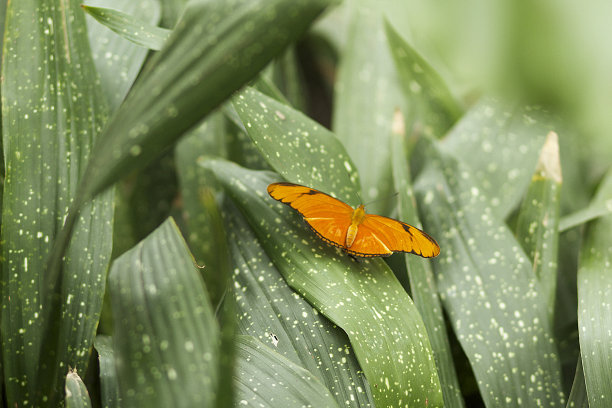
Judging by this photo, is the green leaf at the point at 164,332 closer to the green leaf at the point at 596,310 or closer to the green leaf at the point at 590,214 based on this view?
the green leaf at the point at 596,310

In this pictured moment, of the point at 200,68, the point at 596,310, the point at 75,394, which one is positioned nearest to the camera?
the point at 200,68

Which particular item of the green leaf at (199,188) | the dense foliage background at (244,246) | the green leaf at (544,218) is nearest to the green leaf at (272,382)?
the dense foliage background at (244,246)

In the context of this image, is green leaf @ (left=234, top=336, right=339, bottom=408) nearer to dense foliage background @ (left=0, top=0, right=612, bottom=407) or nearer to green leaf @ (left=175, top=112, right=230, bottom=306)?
dense foliage background @ (left=0, top=0, right=612, bottom=407)

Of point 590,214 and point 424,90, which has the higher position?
point 424,90

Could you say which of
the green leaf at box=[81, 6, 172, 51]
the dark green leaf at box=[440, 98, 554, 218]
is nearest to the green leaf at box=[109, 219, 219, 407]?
the green leaf at box=[81, 6, 172, 51]

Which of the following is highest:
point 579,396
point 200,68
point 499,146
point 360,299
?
point 200,68

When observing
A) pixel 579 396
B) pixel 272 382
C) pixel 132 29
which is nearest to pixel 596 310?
pixel 579 396

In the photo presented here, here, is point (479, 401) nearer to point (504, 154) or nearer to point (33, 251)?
point (504, 154)

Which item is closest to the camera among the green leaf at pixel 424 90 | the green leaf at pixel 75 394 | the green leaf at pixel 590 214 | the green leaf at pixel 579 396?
the green leaf at pixel 75 394

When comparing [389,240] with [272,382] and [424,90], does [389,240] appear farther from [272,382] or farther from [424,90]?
[424,90]
